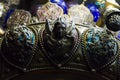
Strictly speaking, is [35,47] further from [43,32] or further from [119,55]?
[119,55]

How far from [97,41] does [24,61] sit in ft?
0.56

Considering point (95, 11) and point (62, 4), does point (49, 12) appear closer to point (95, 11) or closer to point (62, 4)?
point (62, 4)

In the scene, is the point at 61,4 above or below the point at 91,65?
above

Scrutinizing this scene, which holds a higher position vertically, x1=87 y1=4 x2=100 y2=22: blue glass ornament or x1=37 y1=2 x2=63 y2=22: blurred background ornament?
x1=37 y1=2 x2=63 y2=22: blurred background ornament

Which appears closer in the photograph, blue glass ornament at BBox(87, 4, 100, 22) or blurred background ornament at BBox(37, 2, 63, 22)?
blurred background ornament at BBox(37, 2, 63, 22)

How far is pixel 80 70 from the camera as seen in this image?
1.04 m

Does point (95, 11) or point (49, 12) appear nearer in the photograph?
point (49, 12)

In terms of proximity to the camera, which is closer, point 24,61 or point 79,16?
point 24,61

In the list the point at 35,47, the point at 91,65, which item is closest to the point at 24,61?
the point at 35,47

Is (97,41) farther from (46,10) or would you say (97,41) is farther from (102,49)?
(46,10)

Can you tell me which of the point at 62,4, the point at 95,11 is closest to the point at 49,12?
the point at 62,4

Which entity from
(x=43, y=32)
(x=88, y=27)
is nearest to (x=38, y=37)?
(x=43, y=32)

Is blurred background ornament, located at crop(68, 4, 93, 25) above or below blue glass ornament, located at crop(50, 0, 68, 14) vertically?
below

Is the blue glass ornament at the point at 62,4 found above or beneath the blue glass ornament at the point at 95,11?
above
